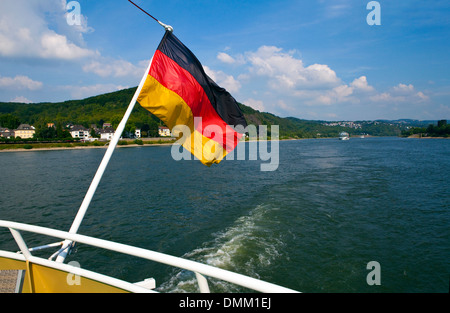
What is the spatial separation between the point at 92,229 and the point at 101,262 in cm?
329

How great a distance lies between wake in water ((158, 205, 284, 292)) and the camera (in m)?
6.39

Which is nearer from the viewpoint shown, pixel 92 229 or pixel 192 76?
pixel 192 76

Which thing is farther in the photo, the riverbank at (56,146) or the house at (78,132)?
the house at (78,132)

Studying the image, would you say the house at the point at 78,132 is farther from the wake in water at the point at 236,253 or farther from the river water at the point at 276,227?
the wake in water at the point at 236,253

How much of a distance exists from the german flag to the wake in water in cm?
351

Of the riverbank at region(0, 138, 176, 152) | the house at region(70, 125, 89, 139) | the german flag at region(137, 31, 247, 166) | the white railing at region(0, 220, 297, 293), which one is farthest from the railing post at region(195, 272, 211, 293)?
the house at region(70, 125, 89, 139)

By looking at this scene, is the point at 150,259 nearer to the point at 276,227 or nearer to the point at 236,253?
the point at 236,253

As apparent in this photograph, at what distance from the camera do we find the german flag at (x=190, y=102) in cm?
435

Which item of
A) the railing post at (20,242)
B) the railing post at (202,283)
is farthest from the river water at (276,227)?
the railing post at (202,283)

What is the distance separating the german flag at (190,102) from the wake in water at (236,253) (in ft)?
11.5

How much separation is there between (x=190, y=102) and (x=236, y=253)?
5.40m
